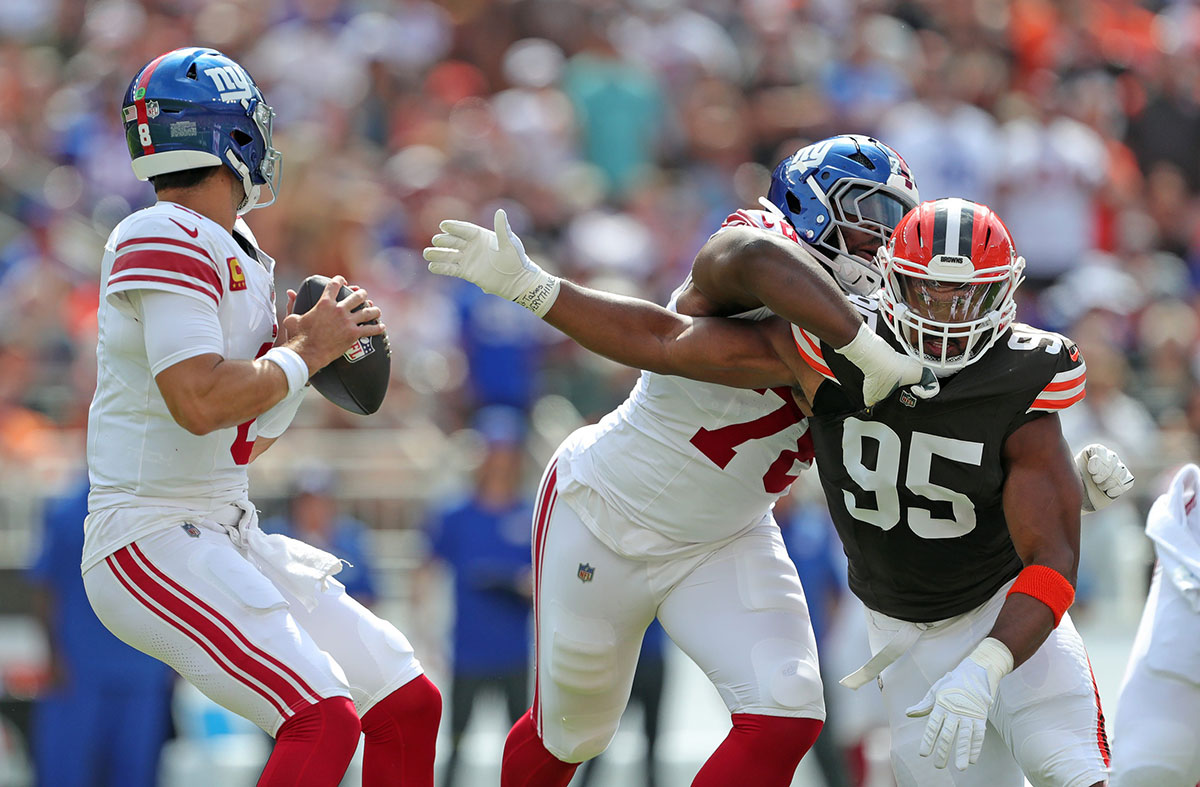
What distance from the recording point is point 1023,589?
12.2 feet

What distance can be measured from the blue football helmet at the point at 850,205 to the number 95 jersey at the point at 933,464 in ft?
0.49

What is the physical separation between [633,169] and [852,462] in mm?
7474

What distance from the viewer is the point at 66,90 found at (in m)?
10.9

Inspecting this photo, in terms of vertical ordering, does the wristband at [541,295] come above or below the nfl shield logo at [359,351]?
above

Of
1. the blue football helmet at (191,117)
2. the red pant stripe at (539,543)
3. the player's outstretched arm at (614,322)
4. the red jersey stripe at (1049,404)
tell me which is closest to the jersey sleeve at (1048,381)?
the red jersey stripe at (1049,404)

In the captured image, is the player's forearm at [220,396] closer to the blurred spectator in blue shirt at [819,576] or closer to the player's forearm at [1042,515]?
the player's forearm at [1042,515]

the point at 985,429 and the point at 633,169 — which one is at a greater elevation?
the point at 985,429

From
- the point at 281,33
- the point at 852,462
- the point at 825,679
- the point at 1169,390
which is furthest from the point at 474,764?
the point at 281,33

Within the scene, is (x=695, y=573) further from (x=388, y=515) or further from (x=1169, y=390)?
(x=1169, y=390)

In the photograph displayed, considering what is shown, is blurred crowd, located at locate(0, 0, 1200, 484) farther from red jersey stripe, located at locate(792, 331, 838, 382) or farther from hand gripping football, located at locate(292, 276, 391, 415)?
red jersey stripe, located at locate(792, 331, 838, 382)

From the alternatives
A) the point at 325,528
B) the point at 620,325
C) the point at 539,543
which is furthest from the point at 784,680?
the point at 325,528

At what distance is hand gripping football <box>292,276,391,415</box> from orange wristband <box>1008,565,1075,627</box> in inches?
67.1

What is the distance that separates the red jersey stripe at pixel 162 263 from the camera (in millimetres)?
3641

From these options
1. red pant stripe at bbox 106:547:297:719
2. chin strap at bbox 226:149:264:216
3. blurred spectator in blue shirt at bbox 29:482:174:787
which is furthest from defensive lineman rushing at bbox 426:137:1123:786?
blurred spectator in blue shirt at bbox 29:482:174:787
